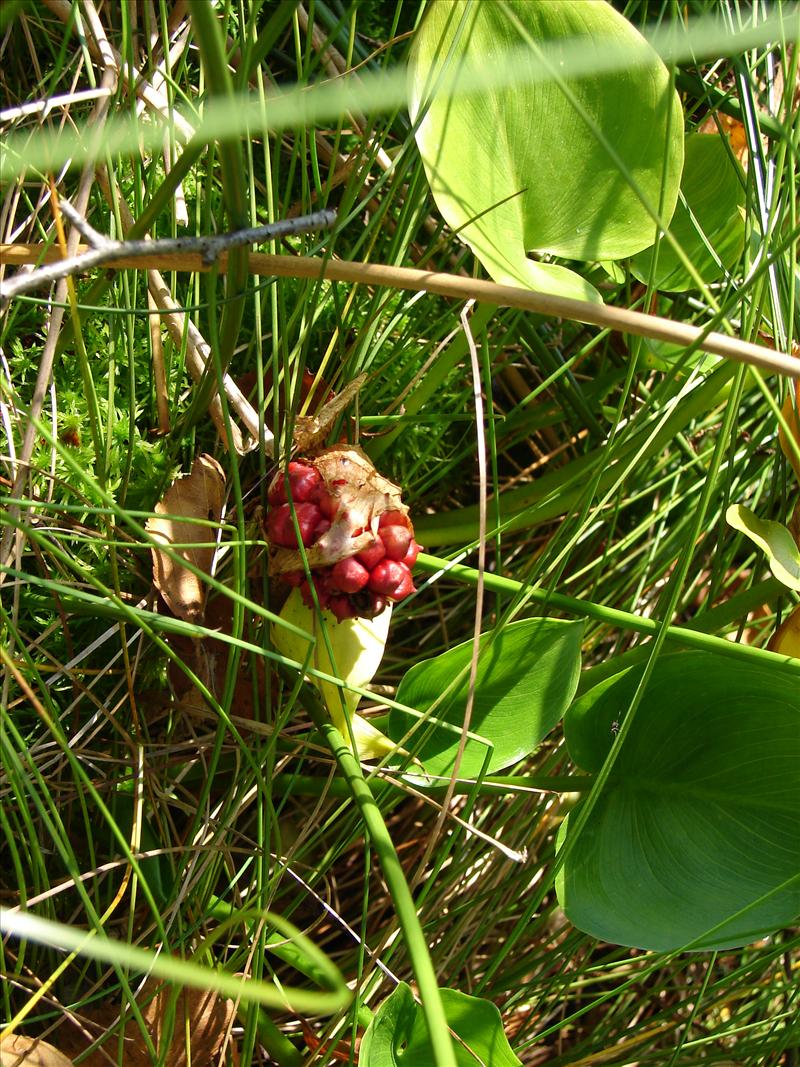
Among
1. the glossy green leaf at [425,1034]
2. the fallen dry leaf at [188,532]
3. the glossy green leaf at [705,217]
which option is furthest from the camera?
the glossy green leaf at [705,217]

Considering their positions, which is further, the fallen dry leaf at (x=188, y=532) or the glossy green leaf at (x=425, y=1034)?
the fallen dry leaf at (x=188, y=532)

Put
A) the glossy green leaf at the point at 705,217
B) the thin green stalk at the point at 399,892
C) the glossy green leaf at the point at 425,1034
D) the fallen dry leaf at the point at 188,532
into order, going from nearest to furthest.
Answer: the thin green stalk at the point at 399,892, the glossy green leaf at the point at 425,1034, the fallen dry leaf at the point at 188,532, the glossy green leaf at the point at 705,217

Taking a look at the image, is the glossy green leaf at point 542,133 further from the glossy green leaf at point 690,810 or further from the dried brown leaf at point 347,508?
the glossy green leaf at point 690,810

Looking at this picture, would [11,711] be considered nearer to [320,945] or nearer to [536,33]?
[320,945]

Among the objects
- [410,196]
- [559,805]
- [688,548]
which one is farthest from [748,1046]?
[410,196]

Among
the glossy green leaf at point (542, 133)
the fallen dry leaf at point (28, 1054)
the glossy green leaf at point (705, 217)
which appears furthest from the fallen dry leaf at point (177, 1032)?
the glossy green leaf at point (705, 217)

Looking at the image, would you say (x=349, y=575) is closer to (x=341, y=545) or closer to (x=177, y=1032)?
(x=341, y=545)

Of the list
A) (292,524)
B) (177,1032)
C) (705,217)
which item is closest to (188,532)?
(292,524)
